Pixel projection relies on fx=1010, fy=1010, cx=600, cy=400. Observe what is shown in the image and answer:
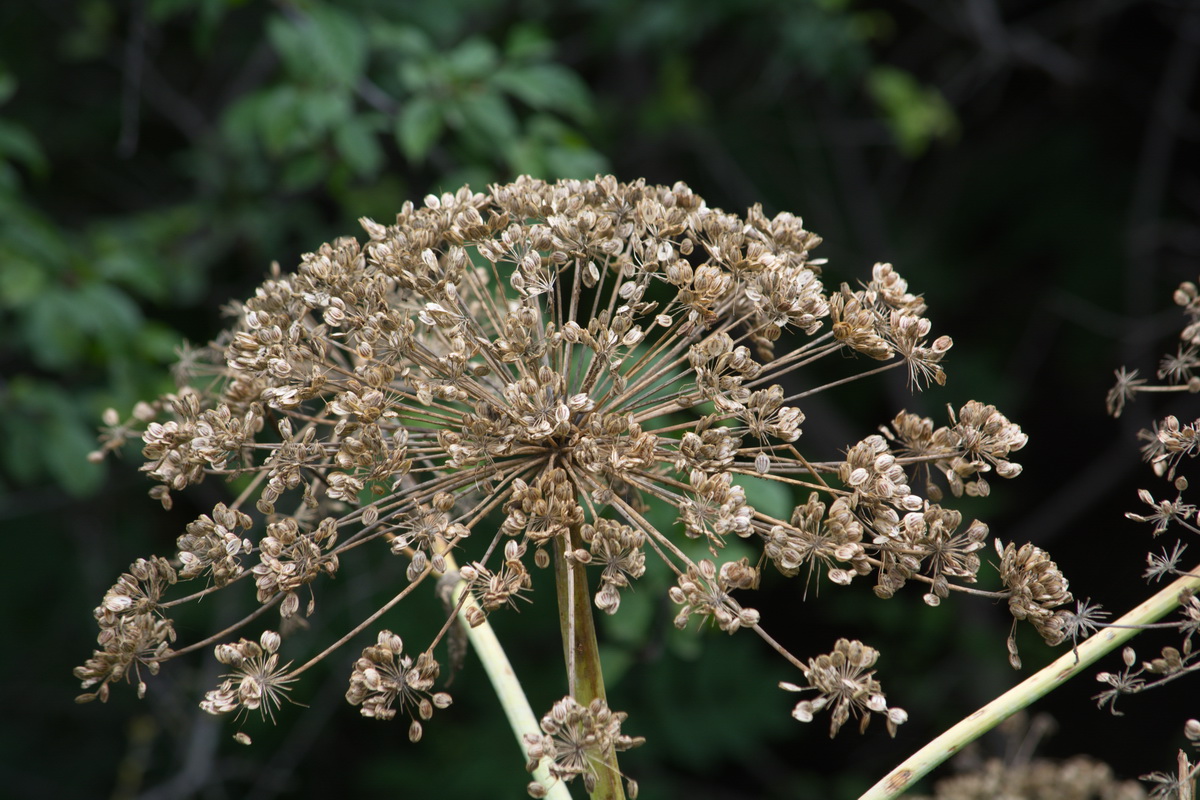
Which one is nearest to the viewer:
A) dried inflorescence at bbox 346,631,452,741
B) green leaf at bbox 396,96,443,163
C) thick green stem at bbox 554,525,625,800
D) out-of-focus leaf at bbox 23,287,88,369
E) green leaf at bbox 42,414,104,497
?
dried inflorescence at bbox 346,631,452,741

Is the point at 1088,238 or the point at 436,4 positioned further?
the point at 1088,238

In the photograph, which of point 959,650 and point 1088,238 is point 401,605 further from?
point 1088,238

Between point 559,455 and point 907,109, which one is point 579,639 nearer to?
point 559,455

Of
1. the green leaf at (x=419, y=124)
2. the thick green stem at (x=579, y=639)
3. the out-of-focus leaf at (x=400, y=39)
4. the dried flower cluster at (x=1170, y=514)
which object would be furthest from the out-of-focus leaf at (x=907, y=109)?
the thick green stem at (x=579, y=639)

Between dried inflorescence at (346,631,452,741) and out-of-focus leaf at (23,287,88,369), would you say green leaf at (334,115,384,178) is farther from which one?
dried inflorescence at (346,631,452,741)

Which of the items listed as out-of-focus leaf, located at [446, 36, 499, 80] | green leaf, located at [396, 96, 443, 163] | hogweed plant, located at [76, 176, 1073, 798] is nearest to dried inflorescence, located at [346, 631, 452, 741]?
hogweed plant, located at [76, 176, 1073, 798]

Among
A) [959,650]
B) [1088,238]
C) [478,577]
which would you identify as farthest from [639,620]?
[1088,238]
